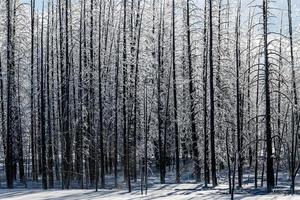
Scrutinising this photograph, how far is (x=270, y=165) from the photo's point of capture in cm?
2191

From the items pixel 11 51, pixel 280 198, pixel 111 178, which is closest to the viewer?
pixel 280 198

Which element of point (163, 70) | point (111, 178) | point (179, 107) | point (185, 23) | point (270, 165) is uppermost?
point (185, 23)

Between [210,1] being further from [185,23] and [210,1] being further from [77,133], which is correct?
[77,133]

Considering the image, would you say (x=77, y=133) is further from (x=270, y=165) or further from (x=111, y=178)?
(x=270, y=165)

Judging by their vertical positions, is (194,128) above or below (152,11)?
below

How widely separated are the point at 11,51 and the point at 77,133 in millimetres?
6621

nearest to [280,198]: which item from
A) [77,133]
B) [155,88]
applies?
[77,133]

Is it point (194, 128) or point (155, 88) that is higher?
point (155, 88)

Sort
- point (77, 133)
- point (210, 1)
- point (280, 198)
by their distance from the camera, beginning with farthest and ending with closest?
1. point (77, 133)
2. point (210, 1)
3. point (280, 198)

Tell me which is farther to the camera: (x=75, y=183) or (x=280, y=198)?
(x=75, y=183)

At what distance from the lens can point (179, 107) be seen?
37.7 meters

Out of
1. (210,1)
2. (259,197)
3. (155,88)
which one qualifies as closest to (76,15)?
(155,88)

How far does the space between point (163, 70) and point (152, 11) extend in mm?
4519

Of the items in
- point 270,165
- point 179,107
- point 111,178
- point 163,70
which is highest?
point 163,70
